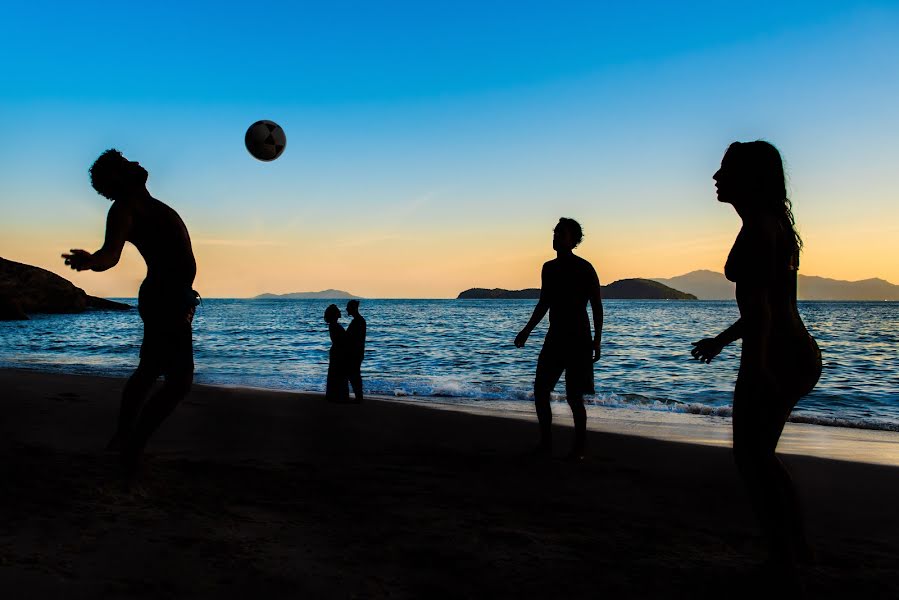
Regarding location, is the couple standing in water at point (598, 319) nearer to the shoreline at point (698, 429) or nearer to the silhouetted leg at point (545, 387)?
the silhouetted leg at point (545, 387)

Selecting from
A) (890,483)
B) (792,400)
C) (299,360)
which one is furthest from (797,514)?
(299,360)

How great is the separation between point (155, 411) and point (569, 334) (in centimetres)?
317

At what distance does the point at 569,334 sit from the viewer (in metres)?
5.43

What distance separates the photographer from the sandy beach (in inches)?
103

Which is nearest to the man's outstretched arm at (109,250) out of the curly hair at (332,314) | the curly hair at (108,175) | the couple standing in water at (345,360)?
the curly hair at (108,175)

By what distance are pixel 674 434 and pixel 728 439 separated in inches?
22.2

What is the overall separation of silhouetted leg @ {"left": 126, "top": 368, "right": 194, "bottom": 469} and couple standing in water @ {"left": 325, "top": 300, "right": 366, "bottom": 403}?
205 inches

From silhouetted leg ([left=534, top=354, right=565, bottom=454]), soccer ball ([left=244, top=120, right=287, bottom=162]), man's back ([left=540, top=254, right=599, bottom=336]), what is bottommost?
silhouetted leg ([left=534, top=354, right=565, bottom=454])

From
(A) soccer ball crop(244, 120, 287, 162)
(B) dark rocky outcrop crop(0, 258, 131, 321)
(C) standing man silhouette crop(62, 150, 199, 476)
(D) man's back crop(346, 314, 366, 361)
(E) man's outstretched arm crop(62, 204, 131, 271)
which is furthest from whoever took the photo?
(B) dark rocky outcrop crop(0, 258, 131, 321)

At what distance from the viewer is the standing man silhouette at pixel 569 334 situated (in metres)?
5.42

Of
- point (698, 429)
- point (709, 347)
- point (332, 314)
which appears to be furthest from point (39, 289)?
point (709, 347)

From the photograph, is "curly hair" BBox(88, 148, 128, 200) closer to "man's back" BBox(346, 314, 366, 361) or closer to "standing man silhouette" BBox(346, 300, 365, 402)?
"standing man silhouette" BBox(346, 300, 365, 402)

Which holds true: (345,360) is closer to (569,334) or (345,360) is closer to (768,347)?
(569,334)

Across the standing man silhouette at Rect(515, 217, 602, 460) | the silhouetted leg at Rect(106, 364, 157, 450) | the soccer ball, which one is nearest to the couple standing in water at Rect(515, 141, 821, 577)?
the standing man silhouette at Rect(515, 217, 602, 460)
